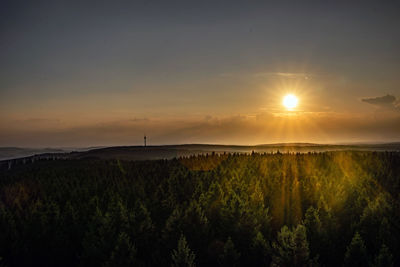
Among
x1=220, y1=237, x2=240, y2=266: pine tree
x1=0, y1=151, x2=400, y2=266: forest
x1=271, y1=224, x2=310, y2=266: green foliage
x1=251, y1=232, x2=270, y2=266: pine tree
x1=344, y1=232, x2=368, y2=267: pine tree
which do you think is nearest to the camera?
x1=271, y1=224, x2=310, y2=266: green foliage

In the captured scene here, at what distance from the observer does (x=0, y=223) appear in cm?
4916

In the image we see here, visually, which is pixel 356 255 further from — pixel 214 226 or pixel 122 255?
pixel 122 255

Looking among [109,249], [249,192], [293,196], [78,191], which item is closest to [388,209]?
[293,196]

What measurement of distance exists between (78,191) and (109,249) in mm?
27453

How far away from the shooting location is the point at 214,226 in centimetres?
4884

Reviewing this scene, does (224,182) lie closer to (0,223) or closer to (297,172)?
(297,172)

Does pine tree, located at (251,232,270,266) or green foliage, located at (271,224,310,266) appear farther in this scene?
pine tree, located at (251,232,270,266)

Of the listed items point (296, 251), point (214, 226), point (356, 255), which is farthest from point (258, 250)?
point (214, 226)

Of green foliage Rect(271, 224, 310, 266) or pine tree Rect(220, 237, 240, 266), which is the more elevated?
green foliage Rect(271, 224, 310, 266)

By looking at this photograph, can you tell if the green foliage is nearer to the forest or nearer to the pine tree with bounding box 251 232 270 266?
the forest

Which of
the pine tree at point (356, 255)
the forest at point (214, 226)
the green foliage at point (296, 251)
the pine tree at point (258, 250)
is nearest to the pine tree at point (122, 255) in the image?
the forest at point (214, 226)

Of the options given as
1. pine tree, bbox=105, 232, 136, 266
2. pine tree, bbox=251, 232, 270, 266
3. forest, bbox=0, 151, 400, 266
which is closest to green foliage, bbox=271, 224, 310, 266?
forest, bbox=0, 151, 400, 266

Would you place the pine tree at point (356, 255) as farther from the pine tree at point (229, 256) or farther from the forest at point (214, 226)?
the pine tree at point (229, 256)

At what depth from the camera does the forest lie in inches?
1486
